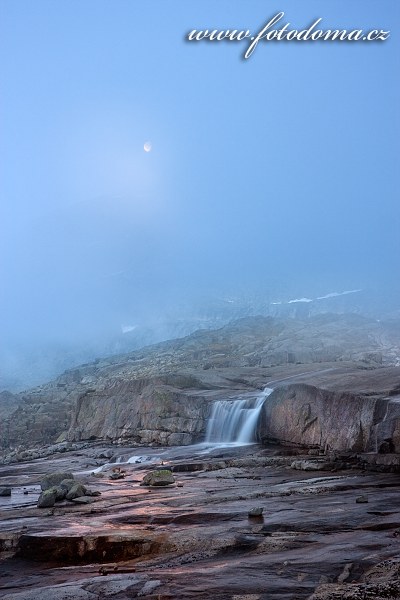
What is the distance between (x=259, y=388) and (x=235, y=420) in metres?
5.04

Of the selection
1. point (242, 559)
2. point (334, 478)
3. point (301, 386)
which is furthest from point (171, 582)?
point (301, 386)

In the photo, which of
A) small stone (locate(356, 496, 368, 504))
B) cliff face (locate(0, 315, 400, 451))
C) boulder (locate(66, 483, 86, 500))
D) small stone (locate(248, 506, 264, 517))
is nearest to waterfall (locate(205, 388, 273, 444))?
cliff face (locate(0, 315, 400, 451))

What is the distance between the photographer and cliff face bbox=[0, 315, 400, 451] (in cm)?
2408

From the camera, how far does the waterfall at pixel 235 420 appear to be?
31.1 m

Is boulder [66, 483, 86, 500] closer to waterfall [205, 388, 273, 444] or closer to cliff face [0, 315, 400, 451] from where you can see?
cliff face [0, 315, 400, 451]

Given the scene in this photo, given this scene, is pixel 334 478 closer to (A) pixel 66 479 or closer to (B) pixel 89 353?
(A) pixel 66 479

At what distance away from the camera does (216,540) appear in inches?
411

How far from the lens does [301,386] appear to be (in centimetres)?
2856

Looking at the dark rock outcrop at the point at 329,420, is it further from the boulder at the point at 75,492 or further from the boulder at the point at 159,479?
the boulder at the point at 75,492

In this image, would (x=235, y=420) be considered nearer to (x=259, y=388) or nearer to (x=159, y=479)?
(x=259, y=388)

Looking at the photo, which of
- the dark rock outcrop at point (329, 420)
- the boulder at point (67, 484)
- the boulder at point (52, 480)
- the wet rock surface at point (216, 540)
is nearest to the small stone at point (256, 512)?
the wet rock surface at point (216, 540)

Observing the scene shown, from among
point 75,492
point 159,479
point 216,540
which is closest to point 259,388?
point 159,479

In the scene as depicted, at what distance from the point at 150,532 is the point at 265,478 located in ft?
28.9

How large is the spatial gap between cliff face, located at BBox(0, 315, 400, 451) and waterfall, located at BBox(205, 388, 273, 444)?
86 cm
